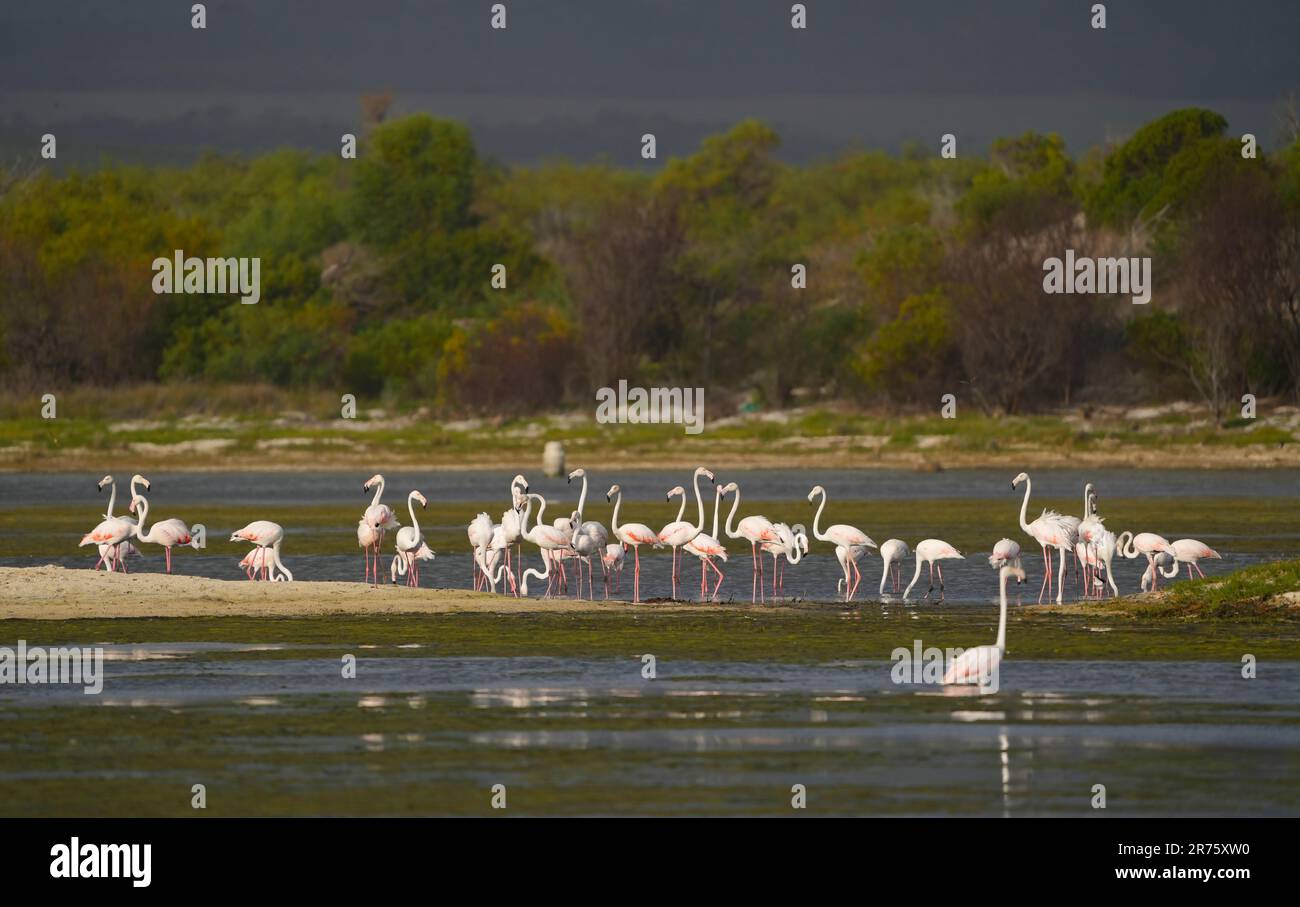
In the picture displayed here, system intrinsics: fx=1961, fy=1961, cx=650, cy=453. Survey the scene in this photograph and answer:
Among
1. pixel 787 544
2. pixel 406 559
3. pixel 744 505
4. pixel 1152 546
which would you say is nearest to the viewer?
pixel 1152 546

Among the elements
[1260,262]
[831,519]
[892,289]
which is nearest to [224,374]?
[892,289]

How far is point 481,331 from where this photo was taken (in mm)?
60281

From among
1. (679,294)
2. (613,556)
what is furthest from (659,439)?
(613,556)

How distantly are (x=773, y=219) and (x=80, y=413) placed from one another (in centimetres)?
4972

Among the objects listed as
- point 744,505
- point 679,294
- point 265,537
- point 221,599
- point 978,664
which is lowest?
point 978,664

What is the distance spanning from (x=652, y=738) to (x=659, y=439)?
36.1 meters

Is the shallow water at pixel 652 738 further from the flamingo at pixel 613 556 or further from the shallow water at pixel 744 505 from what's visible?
the shallow water at pixel 744 505

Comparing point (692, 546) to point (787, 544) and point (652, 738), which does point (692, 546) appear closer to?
point (787, 544)

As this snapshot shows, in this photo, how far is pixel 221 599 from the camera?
20422 mm

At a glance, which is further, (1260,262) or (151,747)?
(1260,262)

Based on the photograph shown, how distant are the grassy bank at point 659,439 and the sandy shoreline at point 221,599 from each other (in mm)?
25240

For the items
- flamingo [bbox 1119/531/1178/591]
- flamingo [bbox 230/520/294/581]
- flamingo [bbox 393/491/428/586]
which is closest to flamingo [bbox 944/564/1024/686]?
flamingo [bbox 1119/531/1178/591]

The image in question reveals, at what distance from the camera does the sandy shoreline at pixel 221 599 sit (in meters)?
19.8
